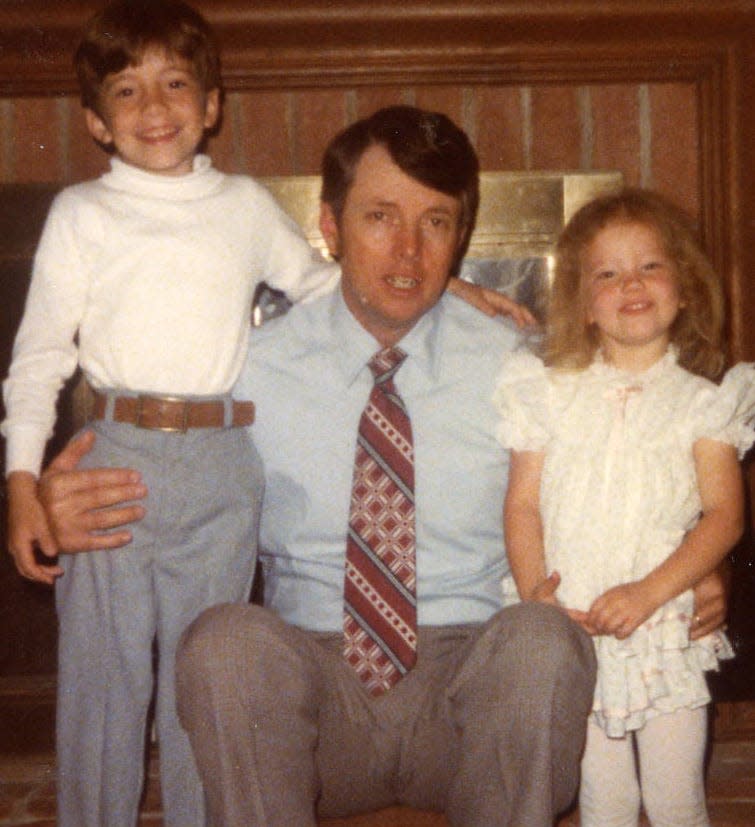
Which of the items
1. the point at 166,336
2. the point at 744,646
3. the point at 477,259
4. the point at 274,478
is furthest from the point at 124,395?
the point at 744,646

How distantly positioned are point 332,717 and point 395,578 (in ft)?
0.64

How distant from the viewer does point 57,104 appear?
198cm

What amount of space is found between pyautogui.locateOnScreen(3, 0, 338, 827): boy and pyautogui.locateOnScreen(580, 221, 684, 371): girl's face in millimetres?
478

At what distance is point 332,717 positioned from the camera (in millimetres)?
1393

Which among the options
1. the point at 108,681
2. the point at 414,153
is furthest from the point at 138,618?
the point at 414,153

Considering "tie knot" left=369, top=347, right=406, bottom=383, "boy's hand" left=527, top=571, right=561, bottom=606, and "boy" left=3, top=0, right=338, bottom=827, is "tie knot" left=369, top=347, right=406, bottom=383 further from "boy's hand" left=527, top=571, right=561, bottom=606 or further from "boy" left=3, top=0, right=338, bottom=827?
"boy's hand" left=527, top=571, right=561, bottom=606

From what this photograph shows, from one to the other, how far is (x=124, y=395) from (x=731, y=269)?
108 centimetres

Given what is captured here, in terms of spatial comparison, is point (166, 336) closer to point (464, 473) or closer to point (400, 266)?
point (400, 266)

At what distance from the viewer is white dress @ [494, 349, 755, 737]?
4.65 ft

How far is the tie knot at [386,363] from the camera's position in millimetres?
1542

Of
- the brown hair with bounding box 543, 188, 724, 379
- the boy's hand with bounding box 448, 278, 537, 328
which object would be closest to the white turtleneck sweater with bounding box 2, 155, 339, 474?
the boy's hand with bounding box 448, 278, 537, 328

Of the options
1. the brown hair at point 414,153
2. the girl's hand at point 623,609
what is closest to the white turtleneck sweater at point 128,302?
the brown hair at point 414,153

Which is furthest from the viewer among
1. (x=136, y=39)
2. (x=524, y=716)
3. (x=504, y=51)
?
(x=504, y=51)

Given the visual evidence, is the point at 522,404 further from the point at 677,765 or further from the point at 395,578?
the point at 677,765
